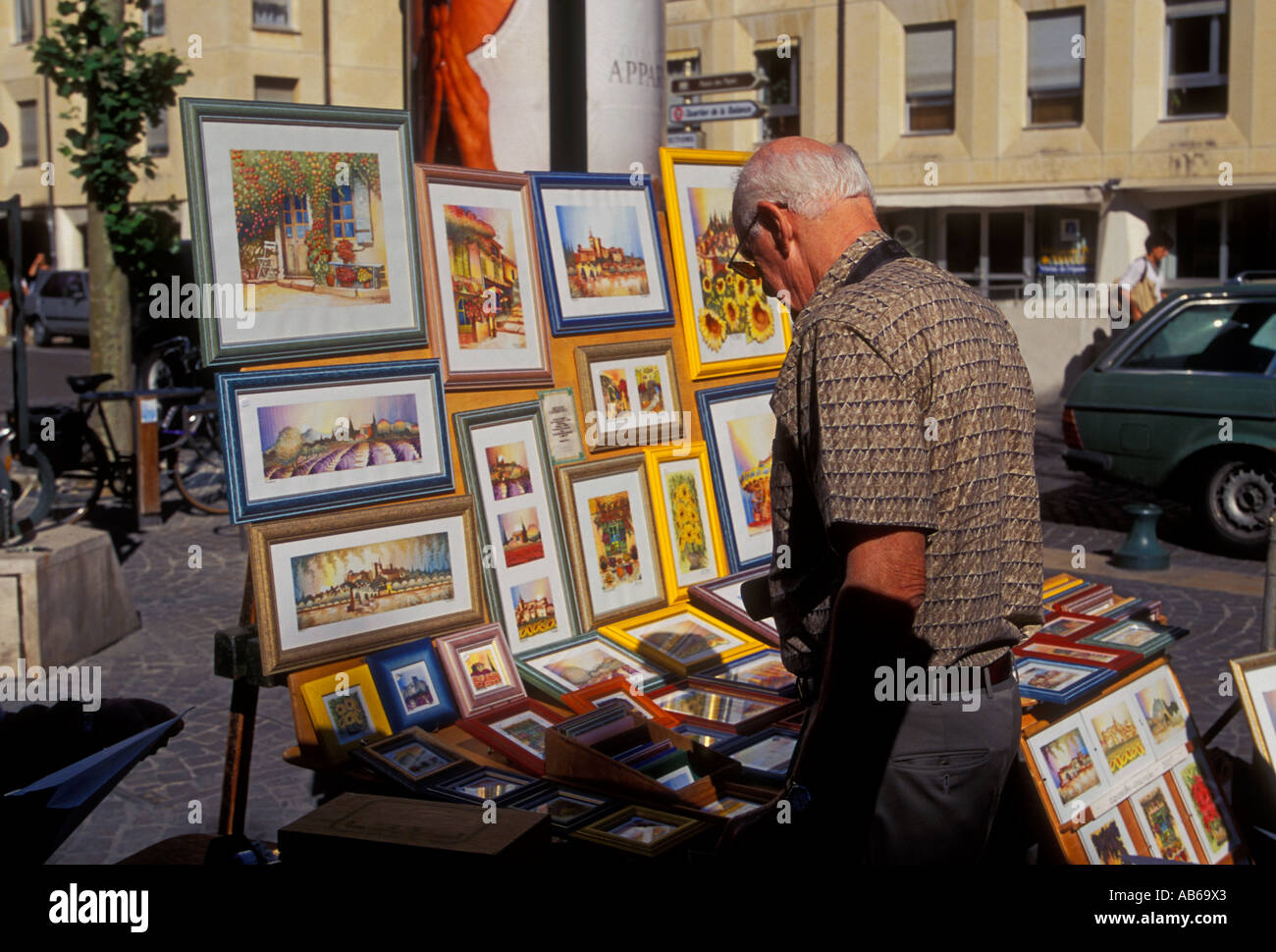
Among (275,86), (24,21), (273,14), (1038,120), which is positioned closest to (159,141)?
(275,86)

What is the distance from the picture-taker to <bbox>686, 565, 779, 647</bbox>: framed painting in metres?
3.84

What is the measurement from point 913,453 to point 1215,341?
759cm

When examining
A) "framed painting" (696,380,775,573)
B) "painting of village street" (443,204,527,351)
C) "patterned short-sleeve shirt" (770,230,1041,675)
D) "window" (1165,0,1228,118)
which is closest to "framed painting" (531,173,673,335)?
"painting of village street" (443,204,527,351)

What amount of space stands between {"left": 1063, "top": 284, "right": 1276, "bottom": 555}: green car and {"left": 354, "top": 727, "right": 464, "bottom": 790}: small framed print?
675 centimetres

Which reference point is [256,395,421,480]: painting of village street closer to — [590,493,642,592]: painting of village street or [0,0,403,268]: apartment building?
[590,493,642,592]: painting of village street

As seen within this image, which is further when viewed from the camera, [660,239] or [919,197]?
[919,197]

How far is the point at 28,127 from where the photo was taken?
32.4m

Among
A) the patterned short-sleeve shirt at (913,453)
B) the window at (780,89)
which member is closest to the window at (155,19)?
the window at (780,89)

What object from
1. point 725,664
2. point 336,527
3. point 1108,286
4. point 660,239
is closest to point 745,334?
point 660,239

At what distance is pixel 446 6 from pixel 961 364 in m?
4.04

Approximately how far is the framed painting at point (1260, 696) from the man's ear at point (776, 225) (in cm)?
177

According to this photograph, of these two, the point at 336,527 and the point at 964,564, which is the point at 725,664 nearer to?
the point at 336,527

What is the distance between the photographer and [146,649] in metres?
6.59

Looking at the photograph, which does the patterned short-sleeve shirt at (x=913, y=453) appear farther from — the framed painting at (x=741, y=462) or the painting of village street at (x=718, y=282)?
the painting of village street at (x=718, y=282)
